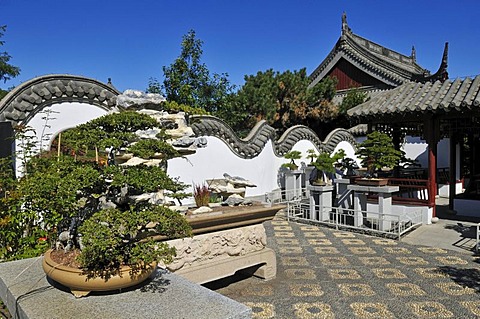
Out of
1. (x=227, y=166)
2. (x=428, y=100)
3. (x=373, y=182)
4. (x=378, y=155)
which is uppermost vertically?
(x=428, y=100)

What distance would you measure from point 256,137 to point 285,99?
4.81m

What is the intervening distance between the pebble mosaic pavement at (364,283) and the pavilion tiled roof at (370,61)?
11.2 meters

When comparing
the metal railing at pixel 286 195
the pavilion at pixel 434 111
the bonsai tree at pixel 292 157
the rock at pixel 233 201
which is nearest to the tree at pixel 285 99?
the bonsai tree at pixel 292 157

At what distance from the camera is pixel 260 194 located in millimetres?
9164

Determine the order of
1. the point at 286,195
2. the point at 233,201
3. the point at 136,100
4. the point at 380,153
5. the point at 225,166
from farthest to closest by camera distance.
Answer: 1. the point at 286,195
2. the point at 225,166
3. the point at 380,153
4. the point at 233,201
5. the point at 136,100

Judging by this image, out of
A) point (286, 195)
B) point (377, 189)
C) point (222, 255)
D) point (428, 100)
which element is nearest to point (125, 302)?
point (222, 255)

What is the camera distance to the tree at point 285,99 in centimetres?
1238

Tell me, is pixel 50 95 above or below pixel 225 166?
above

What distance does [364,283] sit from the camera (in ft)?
12.8

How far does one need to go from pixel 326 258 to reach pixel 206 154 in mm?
3671

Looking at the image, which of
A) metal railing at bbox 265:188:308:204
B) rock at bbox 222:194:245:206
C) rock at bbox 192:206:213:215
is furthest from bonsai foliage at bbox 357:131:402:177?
rock at bbox 192:206:213:215

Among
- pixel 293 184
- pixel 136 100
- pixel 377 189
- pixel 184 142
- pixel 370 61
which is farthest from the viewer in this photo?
pixel 370 61

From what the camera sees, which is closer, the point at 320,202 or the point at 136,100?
the point at 136,100

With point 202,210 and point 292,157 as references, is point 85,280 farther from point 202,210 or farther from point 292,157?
point 292,157
